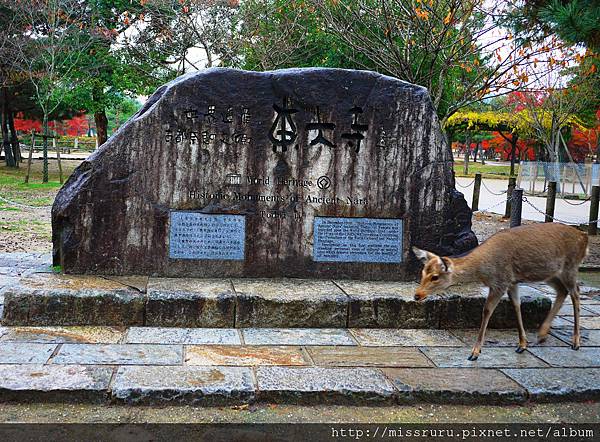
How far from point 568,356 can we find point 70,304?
4.38m

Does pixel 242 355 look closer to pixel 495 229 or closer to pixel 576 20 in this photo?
pixel 576 20

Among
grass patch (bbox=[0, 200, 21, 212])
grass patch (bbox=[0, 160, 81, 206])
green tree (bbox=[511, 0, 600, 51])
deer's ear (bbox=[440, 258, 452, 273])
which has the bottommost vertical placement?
grass patch (bbox=[0, 200, 21, 212])

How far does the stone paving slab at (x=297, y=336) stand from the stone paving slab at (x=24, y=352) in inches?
63.4

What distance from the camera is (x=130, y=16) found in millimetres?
20812

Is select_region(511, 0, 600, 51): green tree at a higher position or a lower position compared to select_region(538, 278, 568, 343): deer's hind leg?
higher

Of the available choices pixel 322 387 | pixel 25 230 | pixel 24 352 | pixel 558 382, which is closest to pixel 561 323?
pixel 558 382

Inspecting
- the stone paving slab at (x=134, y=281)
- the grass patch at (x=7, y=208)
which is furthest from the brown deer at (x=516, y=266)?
the grass patch at (x=7, y=208)

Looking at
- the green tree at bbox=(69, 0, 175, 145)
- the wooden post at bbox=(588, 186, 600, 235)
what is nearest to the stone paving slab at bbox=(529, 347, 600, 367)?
the wooden post at bbox=(588, 186, 600, 235)

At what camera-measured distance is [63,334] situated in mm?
5242

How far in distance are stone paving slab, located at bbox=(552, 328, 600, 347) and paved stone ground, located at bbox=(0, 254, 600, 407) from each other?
0.03 metres

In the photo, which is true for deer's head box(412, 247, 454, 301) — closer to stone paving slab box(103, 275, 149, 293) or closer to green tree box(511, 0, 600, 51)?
stone paving slab box(103, 275, 149, 293)

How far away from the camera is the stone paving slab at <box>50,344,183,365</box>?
15.4 ft

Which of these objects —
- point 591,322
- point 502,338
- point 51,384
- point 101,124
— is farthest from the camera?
point 101,124

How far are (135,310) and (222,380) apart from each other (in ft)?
4.95
